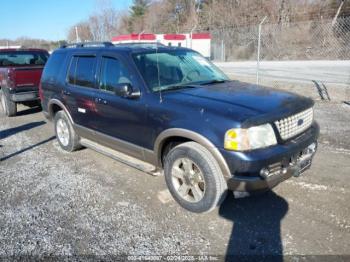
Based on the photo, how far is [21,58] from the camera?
10281 mm

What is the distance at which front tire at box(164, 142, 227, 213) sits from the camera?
3424mm

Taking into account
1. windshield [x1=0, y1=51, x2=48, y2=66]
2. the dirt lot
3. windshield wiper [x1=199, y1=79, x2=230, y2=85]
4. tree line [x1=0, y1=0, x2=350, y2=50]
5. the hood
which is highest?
tree line [x1=0, y1=0, x2=350, y2=50]

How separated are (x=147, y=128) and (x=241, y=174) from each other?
1355mm

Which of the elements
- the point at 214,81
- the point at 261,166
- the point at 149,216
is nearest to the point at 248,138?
the point at 261,166

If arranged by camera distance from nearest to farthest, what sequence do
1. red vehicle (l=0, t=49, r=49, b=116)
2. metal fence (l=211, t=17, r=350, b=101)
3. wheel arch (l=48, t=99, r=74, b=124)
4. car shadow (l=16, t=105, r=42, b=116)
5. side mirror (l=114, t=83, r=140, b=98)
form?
1. side mirror (l=114, t=83, r=140, b=98)
2. wheel arch (l=48, t=99, r=74, b=124)
3. red vehicle (l=0, t=49, r=49, b=116)
4. car shadow (l=16, t=105, r=42, b=116)
5. metal fence (l=211, t=17, r=350, b=101)

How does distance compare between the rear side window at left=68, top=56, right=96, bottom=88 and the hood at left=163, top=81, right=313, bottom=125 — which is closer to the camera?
the hood at left=163, top=81, right=313, bottom=125

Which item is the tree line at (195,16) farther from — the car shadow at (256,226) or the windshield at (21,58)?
the car shadow at (256,226)

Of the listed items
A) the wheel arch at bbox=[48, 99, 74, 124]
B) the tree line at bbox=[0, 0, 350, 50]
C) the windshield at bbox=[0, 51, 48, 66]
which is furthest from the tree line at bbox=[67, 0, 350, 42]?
the wheel arch at bbox=[48, 99, 74, 124]

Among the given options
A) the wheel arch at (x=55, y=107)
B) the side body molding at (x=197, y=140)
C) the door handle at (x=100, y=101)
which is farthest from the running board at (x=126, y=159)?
the door handle at (x=100, y=101)

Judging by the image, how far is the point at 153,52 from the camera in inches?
180

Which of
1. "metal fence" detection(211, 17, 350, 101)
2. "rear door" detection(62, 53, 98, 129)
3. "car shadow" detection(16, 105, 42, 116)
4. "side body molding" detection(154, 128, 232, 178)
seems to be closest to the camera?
"side body molding" detection(154, 128, 232, 178)

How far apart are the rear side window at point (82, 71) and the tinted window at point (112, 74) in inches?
9.8

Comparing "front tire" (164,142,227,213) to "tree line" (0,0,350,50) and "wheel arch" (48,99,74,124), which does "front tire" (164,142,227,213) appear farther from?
"tree line" (0,0,350,50)

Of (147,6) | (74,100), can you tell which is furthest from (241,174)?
(147,6)
